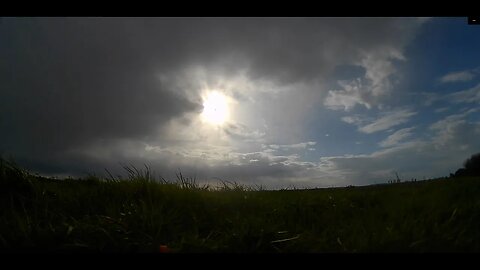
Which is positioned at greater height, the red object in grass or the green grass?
the green grass

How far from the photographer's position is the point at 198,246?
19.4 ft

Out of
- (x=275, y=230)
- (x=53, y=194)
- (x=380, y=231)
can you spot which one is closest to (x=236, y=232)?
(x=275, y=230)

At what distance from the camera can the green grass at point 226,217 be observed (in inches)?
236

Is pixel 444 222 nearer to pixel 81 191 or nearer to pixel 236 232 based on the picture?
pixel 236 232

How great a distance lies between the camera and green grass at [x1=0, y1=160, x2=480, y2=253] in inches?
236

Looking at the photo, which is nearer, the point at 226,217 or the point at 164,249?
the point at 164,249

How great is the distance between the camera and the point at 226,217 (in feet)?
23.4

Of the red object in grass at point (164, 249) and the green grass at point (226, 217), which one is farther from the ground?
the green grass at point (226, 217)

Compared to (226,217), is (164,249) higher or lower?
lower

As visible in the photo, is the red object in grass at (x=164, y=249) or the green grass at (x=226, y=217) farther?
the green grass at (x=226, y=217)

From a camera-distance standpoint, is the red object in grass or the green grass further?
the green grass
